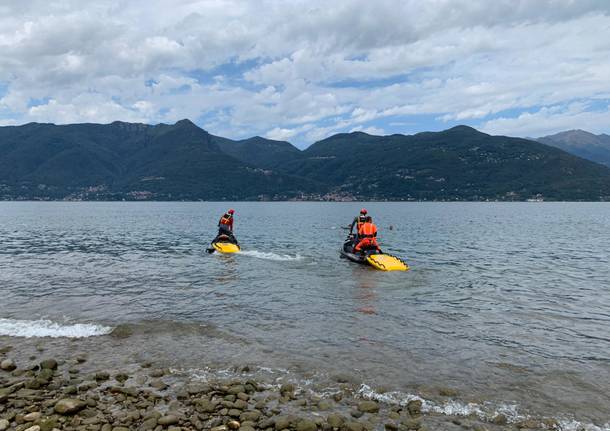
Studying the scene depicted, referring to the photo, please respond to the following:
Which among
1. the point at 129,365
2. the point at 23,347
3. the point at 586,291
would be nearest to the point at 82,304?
the point at 23,347

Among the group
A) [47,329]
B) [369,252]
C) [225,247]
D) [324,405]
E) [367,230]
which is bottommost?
[47,329]

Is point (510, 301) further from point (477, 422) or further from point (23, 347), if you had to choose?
point (23, 347)

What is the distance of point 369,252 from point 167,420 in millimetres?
25853

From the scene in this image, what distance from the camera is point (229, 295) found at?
2394 centimetres

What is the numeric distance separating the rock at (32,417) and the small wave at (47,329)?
700 centimetres

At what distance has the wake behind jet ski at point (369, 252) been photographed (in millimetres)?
32281

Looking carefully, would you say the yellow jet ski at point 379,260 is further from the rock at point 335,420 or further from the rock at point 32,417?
the rock at point 32,417

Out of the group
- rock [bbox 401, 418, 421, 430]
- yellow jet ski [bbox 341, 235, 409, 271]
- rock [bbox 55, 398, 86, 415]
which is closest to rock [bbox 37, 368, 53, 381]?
rock [bbox 55, 398, 86, 415]

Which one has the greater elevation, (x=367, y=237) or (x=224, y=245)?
(x=367, y=237)

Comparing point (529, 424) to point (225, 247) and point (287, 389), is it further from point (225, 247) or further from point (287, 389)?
point (225, 247)

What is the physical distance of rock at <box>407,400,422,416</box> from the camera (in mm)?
10662

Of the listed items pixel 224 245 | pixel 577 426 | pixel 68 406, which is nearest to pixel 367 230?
pixel 224 245

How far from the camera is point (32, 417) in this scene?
32.0ft

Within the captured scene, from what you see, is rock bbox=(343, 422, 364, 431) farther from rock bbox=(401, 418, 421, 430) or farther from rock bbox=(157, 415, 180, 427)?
rock bbox=(157, 415, 180, 427)
